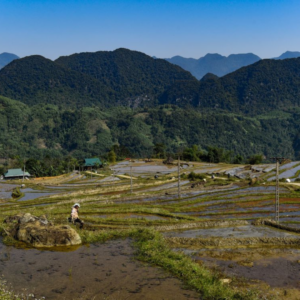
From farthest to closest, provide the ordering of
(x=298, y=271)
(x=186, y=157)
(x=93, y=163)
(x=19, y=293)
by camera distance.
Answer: (x=186, y=157), (x=93, y=163), (x=298, y=271), (x=19, y=293)

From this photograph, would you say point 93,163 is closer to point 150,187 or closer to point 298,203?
point 150,187

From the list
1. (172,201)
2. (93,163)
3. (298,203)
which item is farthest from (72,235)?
(93,163)

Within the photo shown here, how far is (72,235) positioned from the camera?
1969cm

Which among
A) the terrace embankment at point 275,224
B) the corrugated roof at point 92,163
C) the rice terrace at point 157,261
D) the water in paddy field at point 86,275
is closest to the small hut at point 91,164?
the corrugated roof at point 92,163

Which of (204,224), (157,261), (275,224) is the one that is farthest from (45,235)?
(275,224)

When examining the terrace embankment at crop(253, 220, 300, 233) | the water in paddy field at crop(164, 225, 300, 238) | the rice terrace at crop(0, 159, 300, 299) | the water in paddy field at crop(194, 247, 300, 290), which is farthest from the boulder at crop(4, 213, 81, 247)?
the terrace embankment at crop(253, 220, 300, 233)

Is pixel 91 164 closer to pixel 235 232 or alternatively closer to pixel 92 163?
pixel 92 163

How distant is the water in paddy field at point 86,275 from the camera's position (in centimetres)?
1355

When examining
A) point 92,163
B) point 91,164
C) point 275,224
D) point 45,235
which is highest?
point 45,235

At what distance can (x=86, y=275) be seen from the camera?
599 inches

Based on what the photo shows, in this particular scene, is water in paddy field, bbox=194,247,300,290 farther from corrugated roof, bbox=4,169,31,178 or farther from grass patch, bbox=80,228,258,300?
corrugated roof, bbox=4,169,31,178

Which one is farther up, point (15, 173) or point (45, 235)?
point (45, 235)

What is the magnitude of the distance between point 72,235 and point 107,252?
239cm

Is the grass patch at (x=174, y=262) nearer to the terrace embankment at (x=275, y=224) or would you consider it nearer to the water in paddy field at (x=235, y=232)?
the water in paddy field at (x=235, y=232)
